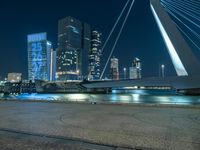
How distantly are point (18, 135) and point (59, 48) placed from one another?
126 m

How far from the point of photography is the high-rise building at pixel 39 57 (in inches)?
4806

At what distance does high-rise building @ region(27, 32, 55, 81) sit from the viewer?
400ft

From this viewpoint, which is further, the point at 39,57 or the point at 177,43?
the point at 39,57

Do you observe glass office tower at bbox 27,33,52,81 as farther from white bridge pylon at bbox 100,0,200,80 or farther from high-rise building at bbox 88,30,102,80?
white bridge pylon at bbox 100,0,200,80

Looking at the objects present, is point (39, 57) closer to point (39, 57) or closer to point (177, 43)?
point (39, 57)

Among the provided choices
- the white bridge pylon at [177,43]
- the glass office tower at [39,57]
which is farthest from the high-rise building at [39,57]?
the white bridge pylon at [177,43]

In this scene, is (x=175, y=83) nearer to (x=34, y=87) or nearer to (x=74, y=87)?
(x=74, y=87)

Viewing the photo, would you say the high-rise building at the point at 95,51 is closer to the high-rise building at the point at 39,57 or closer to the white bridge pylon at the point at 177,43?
the high-rise building at the point at 39,57

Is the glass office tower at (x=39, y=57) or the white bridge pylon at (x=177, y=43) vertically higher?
the glass office tower at (x=39, y=57)

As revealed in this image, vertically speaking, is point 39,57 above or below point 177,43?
above

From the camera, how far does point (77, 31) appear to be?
136 m

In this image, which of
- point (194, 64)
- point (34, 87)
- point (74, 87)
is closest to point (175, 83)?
point (194, 64)

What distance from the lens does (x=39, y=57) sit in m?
126

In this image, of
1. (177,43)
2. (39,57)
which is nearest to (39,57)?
(39,57)
